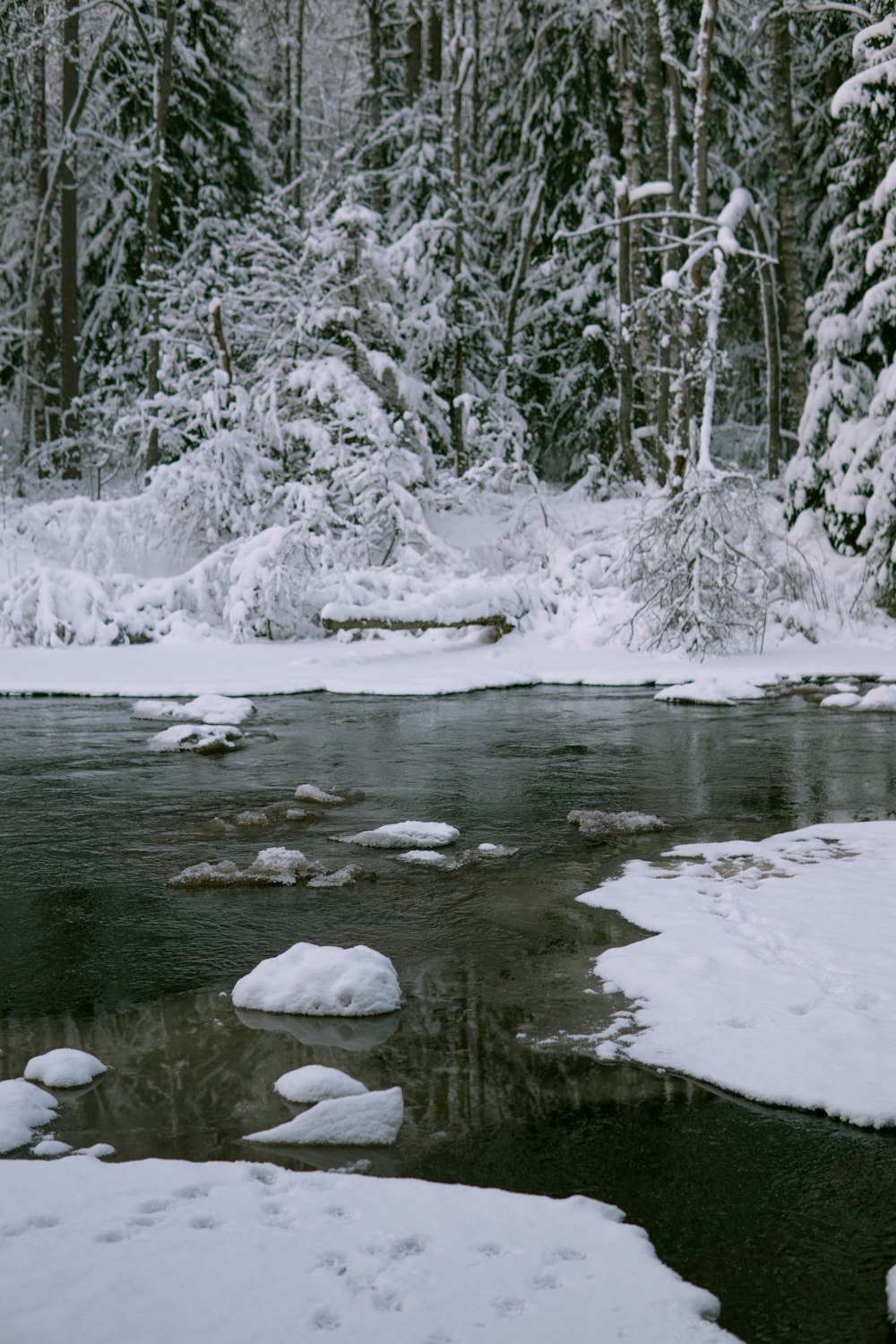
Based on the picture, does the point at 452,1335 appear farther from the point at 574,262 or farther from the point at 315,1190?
the point at 574,262

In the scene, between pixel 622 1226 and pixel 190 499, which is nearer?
pixel 622 1226

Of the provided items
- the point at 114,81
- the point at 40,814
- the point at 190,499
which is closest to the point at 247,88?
the point at 114,81

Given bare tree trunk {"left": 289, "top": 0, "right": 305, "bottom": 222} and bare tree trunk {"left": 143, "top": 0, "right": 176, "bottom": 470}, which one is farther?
bare tree trunk {"left": 289, "top": 0, "right": 305, "bottom": 222}

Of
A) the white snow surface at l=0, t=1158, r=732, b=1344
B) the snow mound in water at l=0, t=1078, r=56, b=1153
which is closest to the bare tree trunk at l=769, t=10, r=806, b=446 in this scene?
the snow mound in water at l=0, t=1078, r=56, b=1153

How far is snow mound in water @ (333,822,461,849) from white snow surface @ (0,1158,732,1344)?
2916 millimetres

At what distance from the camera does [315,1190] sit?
8.88 ft

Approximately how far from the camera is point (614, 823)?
6.11 m

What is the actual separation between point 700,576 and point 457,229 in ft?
33.5

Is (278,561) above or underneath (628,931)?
above

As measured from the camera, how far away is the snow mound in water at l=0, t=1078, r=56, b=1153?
295 cm

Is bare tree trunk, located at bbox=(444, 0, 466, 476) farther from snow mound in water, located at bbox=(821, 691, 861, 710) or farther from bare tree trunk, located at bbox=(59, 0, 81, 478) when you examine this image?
snow mound in water, located at bbox=(821, 691, 861, 710)

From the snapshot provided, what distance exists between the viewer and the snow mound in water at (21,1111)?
9.68ft

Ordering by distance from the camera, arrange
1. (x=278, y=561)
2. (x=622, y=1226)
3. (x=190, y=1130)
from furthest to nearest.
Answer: (x=278, y=561) → (x=190, y=1130) → (x=622, y=1226)

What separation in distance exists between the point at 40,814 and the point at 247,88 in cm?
2280
